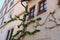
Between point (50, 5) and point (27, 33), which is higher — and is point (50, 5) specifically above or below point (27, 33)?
above

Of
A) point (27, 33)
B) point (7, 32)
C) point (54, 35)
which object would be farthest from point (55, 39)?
point (7, 32)

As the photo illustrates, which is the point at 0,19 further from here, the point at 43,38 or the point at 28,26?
the point at 43,38

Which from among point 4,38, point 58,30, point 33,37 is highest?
point 58,30

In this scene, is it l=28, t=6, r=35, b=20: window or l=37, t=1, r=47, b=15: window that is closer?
l=37, t=1, r=47, b=15: window

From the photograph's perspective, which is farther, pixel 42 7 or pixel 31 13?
pixel 31 13

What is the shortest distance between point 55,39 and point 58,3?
185cm

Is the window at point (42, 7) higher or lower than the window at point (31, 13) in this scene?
higher

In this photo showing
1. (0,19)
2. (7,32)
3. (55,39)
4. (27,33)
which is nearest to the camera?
(55,39)

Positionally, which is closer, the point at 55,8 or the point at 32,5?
the point at 55,8

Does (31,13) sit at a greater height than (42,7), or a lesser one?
lesser

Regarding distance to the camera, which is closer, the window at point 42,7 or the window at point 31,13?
the window at point 42,7

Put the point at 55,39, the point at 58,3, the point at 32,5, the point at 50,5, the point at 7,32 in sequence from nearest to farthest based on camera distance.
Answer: the point at 55,39 → the point at 58,3 → the point at 50,5 → the point at 32,5 → the point at 7,32

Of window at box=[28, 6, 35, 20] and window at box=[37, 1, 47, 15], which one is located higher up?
window at box=[37, 1, 47, 15]

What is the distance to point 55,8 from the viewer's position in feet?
27.8
